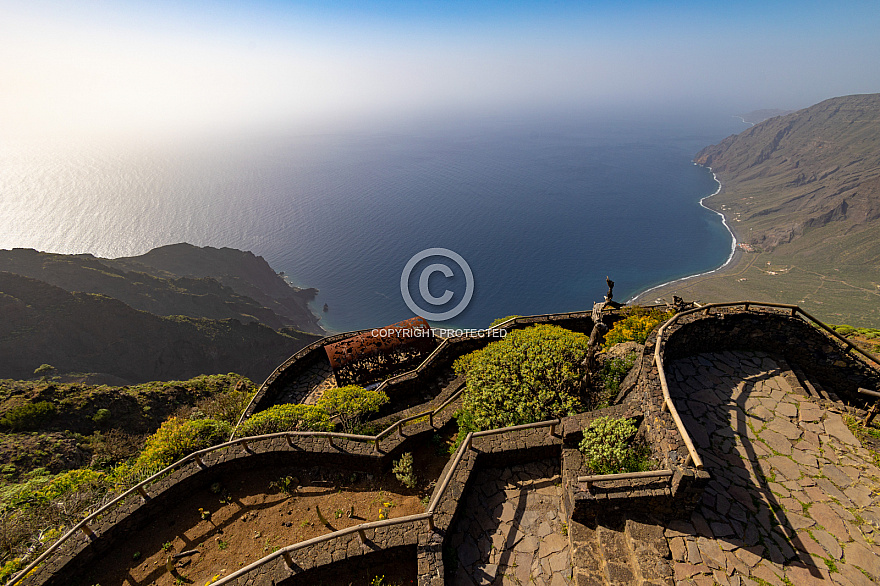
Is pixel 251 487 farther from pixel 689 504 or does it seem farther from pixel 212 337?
pixel 212 337

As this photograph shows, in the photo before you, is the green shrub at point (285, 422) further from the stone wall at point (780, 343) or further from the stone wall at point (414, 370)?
the stone wall at point (780, 343)

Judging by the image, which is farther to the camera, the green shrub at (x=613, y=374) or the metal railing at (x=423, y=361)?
the metal railing at (x=423, y=361)

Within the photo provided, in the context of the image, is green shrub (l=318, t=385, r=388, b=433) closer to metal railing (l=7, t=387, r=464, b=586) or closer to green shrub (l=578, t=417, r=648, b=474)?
metal railing (l=7, t=387, r=464, b=586)

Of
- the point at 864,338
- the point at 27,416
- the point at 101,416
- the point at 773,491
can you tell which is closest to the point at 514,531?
the point at 773,491

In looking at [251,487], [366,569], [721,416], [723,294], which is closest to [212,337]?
[251,487]

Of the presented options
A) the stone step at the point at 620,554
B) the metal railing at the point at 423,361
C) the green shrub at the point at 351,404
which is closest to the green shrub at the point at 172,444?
the metal railing at the point at 423,361

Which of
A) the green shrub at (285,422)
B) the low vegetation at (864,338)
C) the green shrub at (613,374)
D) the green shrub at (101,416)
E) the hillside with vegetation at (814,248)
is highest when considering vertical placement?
the green shrub at (285,422)

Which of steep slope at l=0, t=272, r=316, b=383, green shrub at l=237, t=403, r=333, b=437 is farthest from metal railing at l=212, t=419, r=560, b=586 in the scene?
steep slope at l=0, t=272, r=316, b=383
